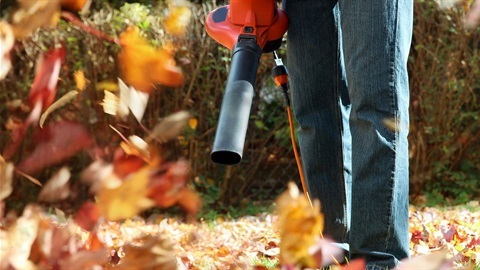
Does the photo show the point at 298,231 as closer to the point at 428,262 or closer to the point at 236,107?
the point at 428,262

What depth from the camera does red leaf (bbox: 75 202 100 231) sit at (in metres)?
0.97

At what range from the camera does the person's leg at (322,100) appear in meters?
2.04

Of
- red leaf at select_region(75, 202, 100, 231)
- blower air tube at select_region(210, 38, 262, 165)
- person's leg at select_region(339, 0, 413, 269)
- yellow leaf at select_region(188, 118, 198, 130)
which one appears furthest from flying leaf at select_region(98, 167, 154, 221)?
yellow leaf at select_region(188, 118, 198, 130)

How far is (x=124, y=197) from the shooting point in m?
0.93

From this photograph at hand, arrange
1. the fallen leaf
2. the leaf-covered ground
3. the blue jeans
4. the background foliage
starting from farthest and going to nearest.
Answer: the background foliage, the leaf-covered ground, the blue jeans, the fallen leaf

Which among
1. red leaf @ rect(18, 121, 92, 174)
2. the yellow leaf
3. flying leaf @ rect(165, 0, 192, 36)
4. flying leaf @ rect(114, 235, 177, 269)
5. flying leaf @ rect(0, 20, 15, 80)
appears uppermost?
flying leaf @ rect(0, 20, 15, 80)

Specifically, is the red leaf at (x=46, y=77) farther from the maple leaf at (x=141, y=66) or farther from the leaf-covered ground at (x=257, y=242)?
the leaf-covered ground at (x=257, y=242)

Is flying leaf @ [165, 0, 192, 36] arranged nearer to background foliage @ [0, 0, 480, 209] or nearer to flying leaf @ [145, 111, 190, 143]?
background foliage @ [0, 0, 480, 209]

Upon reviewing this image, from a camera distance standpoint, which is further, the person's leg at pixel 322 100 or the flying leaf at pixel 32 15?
the person's leg at pixel 322 100

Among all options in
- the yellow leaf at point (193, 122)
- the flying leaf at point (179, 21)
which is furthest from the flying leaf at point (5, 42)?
the yellow leaf at point (193, 122)

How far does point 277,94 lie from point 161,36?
906 millimetres

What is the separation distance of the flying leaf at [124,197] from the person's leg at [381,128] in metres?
0.89

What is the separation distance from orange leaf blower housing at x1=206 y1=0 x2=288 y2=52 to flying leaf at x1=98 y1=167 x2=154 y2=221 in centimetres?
91

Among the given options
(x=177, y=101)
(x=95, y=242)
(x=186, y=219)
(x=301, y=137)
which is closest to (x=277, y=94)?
(x=177, y=101)
